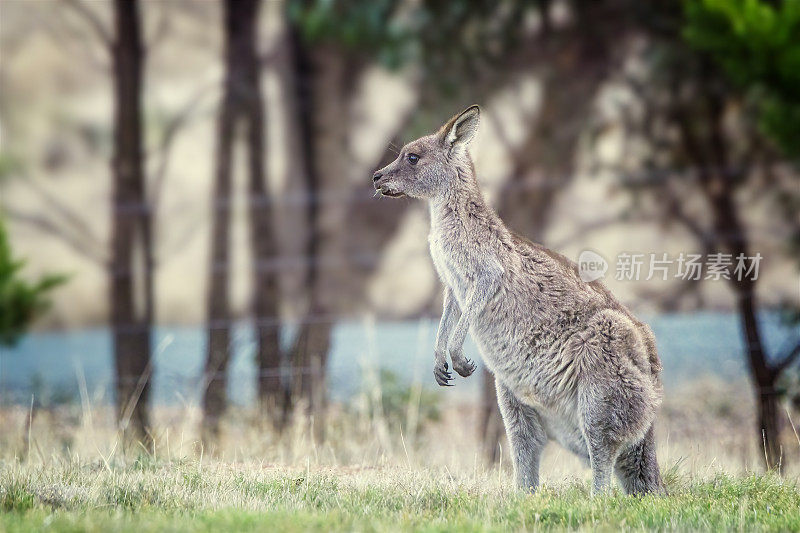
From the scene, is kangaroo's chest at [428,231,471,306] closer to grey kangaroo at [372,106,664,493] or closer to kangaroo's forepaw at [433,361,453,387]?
grey kangaroo at [372,106,664,493]

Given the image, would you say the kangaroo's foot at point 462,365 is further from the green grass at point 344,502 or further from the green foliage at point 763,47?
the green foliage at point 763,47

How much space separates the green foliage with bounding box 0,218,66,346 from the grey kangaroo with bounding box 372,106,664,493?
5085mm

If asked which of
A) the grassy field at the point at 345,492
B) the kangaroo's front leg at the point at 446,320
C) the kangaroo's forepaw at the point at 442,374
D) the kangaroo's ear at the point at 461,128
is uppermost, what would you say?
the kangaroo's ear at the point at 461,128

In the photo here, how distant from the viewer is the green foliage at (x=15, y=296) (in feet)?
28.6

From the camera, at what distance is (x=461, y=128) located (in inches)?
199

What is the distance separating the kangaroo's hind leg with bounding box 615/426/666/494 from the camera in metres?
5.21

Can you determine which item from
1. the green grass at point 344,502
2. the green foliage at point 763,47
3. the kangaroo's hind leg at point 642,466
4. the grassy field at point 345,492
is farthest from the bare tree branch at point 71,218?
the kangaroo's hind leg at point 642,466

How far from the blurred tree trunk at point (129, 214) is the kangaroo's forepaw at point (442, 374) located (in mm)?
5644

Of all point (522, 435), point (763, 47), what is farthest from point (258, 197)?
point (522, 435)

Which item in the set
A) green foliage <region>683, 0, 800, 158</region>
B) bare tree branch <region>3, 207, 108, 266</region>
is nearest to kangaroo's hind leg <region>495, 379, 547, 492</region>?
green foliage <region>683, 0, 800, 158</region>

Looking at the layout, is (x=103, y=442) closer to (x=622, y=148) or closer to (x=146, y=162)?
(x=146, y=162)

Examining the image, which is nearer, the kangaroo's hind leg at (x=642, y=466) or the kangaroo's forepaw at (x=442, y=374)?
the kangaroo's forepaw at (x=442, y=374)

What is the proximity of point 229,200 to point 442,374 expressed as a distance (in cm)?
637

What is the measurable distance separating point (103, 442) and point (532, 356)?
4116 millimetres
